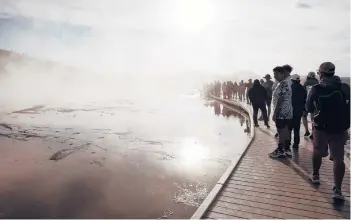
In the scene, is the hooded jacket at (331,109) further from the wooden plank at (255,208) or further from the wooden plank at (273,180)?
the wooden plank at (255,208)

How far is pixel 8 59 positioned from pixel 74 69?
2330 centimetres

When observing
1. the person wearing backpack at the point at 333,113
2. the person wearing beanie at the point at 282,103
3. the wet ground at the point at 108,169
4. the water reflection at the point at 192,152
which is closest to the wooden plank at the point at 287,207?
the person wearing backpack at the point at 333,113

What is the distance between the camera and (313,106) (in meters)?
4.76

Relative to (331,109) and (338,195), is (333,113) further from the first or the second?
(338,195)

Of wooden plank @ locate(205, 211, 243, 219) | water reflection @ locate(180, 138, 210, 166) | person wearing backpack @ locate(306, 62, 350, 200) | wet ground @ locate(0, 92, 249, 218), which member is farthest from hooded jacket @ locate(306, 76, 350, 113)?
water reflection @ locate(180, 138, 210, 166)

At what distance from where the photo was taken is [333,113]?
4566 millimetres

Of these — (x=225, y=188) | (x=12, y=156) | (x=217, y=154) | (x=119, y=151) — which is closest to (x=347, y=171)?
(x=225, y=188)

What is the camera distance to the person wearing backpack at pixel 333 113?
178 inches

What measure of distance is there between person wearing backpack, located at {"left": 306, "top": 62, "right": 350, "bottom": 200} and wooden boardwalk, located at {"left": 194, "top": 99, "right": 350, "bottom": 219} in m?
0.45

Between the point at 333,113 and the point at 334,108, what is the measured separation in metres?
0.08

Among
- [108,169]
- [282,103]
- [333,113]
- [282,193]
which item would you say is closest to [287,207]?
[282,193]

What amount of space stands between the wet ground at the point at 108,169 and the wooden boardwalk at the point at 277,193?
39.0 inches

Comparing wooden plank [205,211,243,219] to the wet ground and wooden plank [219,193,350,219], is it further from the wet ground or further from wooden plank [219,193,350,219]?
the wet ground

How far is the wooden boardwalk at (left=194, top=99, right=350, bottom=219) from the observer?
4.32 meters
